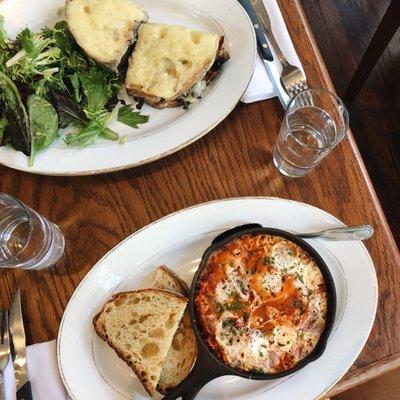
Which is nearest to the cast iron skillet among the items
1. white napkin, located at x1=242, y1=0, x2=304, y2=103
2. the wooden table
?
the wooden table

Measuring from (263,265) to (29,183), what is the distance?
70cm

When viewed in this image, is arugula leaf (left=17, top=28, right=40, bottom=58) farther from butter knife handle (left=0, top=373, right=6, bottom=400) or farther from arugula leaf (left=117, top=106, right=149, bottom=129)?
butter knife handle (left=0, top=373, right=6, bottom=400)

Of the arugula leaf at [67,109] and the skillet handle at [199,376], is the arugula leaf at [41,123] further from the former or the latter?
the skillet handle at [199,376]

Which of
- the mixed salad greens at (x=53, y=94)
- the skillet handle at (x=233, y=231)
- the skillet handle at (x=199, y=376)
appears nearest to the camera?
the skillet handle at (x=199, y=376)

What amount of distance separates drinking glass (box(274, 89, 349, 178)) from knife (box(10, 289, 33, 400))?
80 centimetres

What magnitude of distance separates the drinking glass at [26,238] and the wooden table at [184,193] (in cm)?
4

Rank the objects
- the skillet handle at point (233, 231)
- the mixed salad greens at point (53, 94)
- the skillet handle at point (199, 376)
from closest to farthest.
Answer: the skillet handle at point (199, 376), the skillet handle at point (233, 231), the mixed salad greens at point (53, 94)

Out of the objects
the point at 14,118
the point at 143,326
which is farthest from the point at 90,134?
the point at 143,326

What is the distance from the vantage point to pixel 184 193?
4.29ft

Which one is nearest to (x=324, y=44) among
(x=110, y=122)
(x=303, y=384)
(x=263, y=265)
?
(x=110, y=122)

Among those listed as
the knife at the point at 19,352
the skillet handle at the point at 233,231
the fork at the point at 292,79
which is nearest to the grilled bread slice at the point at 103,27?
the fork at the point at 292,79

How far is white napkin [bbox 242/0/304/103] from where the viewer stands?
1327 millimetres

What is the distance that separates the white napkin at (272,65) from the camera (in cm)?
133

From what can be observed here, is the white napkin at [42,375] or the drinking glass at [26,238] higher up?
the drinking glass at [26,238]
